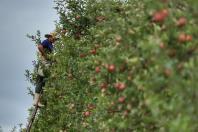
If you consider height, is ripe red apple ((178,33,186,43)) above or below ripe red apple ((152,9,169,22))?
below

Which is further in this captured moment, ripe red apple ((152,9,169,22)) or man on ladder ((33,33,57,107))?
man on ladder ((33,33,57,107))

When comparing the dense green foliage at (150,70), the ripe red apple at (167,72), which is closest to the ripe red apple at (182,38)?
the dense green foliage at (150,70)

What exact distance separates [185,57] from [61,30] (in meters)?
16.9

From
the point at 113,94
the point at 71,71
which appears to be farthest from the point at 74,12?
the point at 113,94

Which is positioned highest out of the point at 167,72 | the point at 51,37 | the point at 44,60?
the point at 51,37

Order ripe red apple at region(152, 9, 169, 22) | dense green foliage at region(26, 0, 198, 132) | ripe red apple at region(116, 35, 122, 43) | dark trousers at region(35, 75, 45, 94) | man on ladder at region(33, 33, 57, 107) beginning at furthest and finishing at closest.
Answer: dark trousers at region(35, 75, 45, 94)
man on ladder at region(33, 33, 57, 107)
ripe red apple at region(116, 35, 122, 43)
ripe red apple at region(152, 9, 169, 22)
dense green foliage at region(26, 0, 198, 132)

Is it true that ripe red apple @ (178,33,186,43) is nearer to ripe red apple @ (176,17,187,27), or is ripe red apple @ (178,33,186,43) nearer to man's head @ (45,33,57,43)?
ripe red apple @ (176,17,187,27)

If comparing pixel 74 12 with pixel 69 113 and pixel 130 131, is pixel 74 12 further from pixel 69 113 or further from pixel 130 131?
pixel 130 131

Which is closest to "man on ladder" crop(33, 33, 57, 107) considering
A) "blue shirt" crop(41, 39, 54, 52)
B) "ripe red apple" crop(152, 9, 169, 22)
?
"blue shirt" crop(41, 39, 54, 52)

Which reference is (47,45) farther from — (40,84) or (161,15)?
(161,15)

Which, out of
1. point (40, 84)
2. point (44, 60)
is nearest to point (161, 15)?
point (44, 60)

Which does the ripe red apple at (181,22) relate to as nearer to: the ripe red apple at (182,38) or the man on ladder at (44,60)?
the ripe red apple at (182,38)

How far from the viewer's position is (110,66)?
9.52m

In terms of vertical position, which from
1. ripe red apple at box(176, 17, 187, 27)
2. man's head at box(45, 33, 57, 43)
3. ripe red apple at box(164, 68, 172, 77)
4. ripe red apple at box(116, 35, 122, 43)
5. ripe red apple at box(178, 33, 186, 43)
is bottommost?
ripe red apple at box(164, 68, 172, 77)
